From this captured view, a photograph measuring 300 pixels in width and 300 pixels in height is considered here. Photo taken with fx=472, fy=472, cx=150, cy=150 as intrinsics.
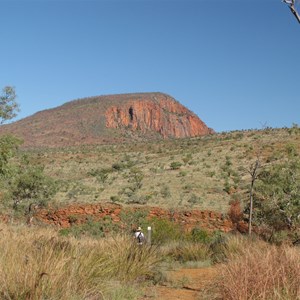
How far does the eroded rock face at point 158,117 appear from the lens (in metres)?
145

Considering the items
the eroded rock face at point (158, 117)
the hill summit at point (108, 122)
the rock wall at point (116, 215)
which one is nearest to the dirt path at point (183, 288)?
the rock wall at point (116, 215)

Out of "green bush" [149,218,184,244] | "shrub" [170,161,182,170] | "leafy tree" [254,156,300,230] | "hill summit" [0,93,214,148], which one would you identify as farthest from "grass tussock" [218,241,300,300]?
"hill summit" [0,93,214,148]

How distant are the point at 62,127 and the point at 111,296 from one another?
A: 4715 inches

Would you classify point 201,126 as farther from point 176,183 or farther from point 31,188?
point 31,188

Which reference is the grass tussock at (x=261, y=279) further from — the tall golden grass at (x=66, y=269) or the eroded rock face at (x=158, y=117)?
the eroded rock face at (x=158, y=117)

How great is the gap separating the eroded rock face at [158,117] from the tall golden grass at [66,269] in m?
121

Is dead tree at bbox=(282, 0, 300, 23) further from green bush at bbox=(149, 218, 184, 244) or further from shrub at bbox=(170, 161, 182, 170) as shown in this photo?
shrub at bbox=(170, 161, 182, 170)

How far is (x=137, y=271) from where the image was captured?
8.97 meters

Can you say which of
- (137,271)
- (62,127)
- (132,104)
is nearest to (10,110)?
(137,271)

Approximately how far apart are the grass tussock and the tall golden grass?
1.62 metres

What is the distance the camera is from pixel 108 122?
13212cm

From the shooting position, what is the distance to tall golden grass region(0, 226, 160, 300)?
547 cm

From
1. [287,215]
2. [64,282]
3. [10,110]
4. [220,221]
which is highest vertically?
[10,110]

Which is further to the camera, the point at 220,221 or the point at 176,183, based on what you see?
the point at 176,183
